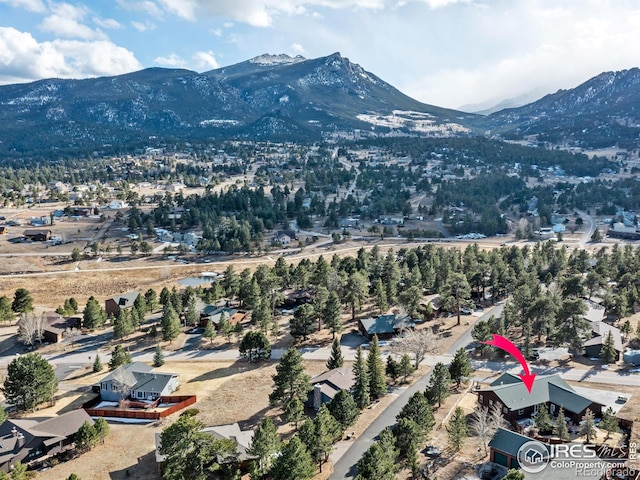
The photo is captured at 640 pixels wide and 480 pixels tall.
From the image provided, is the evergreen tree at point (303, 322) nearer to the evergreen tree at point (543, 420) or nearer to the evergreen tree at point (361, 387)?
the evergreen tree at point (361, 387)

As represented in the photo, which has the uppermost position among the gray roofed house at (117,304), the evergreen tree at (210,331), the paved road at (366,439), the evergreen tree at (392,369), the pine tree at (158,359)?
the gray roofed house at (117,304)

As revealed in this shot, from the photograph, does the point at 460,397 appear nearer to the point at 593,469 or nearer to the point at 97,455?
the point at 593,469

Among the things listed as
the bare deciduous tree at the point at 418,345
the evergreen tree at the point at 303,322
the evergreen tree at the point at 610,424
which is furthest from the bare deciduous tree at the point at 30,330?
the evergreen tree at the point at 610,424

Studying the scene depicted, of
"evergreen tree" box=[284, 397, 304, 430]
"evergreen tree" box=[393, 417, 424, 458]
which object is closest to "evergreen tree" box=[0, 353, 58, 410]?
"evergreen tree" box=[284, 397, 304, 430]

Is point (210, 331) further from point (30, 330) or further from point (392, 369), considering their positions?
point (392, 369)

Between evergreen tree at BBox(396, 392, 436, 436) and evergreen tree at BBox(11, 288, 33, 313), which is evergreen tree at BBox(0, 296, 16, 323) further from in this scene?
evergreen tree at BBox(396, 392, 436, 436)

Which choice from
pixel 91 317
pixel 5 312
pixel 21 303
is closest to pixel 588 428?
pixel 91 317

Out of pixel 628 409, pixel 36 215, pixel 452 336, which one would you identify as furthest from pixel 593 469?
pixel 36 215
